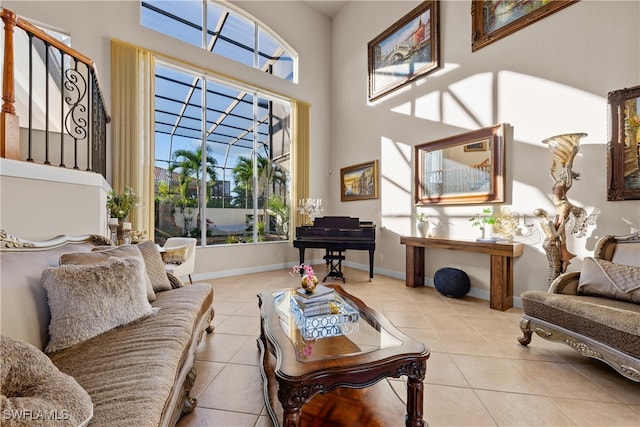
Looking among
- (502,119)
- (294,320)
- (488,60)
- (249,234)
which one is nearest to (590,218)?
(502,119)

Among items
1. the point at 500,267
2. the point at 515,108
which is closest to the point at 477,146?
the point at 515,108

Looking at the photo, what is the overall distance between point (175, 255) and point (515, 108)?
476 centimetres

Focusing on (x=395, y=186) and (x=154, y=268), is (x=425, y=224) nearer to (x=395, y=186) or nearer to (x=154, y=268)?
(x=395, y=186)

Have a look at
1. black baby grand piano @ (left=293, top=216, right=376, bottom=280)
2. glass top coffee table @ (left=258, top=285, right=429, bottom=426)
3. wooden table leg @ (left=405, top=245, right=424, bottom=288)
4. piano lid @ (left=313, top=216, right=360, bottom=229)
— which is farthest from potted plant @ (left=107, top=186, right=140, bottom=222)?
wooden table leg @ (left=405, top=245, right=424, bottom=288)

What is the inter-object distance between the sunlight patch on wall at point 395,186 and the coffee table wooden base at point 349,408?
3307 millimetres

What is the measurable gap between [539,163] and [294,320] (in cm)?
338

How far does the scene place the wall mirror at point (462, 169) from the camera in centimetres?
353

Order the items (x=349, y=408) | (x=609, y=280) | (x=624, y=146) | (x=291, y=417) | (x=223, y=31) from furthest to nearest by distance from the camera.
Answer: (x=223, y=31) → (x=624, y=146) → (x=609, y=280) → (x=349, y=408) → (x=291, y=417)

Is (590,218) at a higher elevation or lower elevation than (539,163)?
lower

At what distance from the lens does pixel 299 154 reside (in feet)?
19.0

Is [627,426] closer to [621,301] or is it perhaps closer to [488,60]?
[621,301]

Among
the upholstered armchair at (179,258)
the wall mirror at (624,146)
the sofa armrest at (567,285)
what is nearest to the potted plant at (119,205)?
the upholstered armchair at (179,258)

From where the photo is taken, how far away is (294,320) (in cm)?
176

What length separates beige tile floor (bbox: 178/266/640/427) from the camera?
149 centimetres
